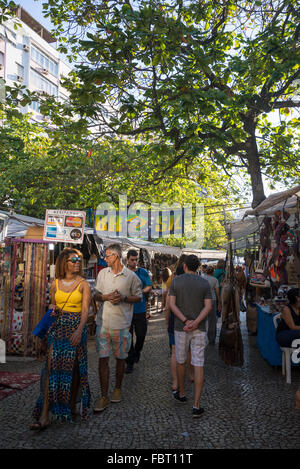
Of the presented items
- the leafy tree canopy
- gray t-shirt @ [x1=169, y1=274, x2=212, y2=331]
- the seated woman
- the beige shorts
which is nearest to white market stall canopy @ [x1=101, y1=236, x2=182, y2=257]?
the leafy tree canopy

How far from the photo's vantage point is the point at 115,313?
4523 mm

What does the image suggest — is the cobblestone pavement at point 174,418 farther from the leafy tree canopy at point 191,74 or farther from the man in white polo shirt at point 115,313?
the leafy tree canopy at point 191,74

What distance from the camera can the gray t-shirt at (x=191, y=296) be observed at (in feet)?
14.6

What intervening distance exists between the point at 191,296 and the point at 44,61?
38.9m

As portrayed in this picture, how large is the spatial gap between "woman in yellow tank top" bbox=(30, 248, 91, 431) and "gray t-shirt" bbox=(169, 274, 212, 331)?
1094mm

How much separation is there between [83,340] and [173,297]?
1.18 m

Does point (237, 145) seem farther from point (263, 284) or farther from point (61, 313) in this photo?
point (61, 313)

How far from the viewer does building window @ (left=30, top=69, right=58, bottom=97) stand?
3547cm

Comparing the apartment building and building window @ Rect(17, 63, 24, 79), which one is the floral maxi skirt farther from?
building window @ Rect(17, 63, 24, 79)

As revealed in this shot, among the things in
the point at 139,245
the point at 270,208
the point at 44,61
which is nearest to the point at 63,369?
the point at 270,208

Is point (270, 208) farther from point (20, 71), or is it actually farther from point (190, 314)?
point (20, 71)

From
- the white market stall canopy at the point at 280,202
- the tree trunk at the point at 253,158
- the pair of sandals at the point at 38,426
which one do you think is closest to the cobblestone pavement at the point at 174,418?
the pair of sandals at the point at 38,426
